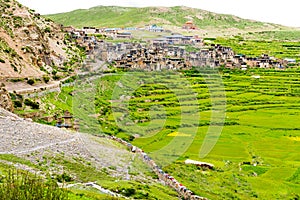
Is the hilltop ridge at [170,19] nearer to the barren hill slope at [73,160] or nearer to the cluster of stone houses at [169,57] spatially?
the cluster of stone houses at [169,57]

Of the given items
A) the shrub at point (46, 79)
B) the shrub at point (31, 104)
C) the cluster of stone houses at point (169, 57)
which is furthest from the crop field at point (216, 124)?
the shrub at point (46, 79)

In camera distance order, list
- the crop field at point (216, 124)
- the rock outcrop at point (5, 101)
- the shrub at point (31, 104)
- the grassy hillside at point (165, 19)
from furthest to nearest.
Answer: the grassy hillside at point (165, 19), the shrub at point (31, 104), the rock outcrop at point (5, 101), the crop field at point (216, 124)

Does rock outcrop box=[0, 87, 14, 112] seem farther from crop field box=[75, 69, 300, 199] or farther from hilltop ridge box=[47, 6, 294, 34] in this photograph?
hilltop ridge box=[47, 6, 294, 34]

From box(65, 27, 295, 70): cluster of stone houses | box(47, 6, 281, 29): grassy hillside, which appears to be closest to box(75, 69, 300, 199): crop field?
box(65, 27, 295, 70): cluster of stone houses

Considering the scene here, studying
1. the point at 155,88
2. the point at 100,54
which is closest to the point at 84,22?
the point at 100,54

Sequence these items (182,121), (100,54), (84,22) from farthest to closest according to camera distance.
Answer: (84,22), (100,54), (182,121)

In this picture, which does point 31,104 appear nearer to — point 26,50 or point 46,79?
point 46,79

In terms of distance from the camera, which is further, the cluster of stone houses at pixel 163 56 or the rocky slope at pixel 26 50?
the cluster of stone houses at pixel 163 56

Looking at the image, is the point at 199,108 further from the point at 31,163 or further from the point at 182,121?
the point at 31,163
